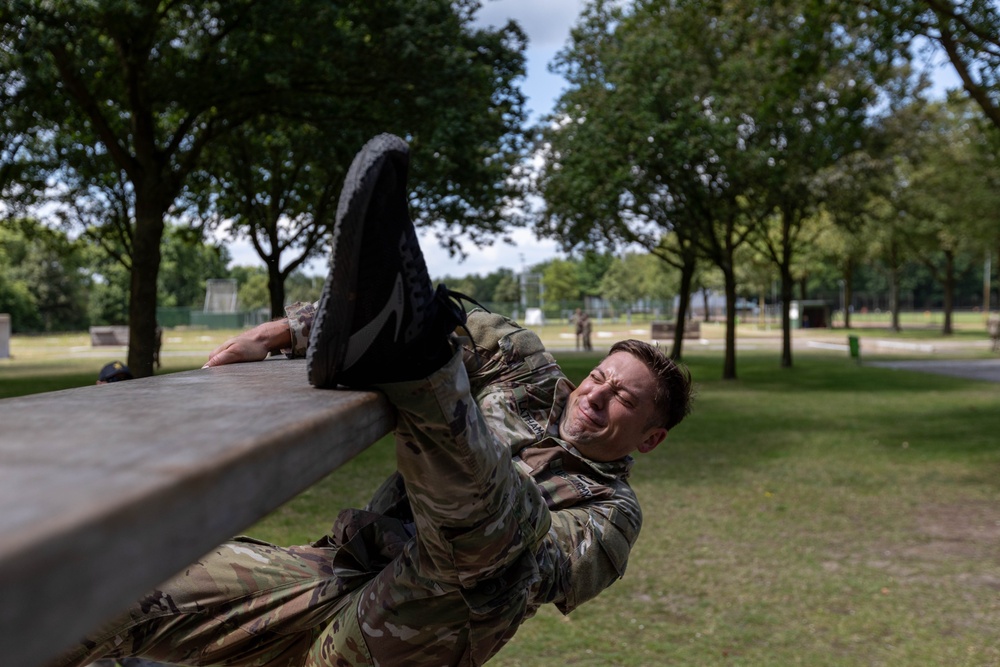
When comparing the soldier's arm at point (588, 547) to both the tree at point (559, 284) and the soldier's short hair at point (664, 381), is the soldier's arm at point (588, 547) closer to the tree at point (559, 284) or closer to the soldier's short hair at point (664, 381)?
the soldier's short hair at point (664, 381)

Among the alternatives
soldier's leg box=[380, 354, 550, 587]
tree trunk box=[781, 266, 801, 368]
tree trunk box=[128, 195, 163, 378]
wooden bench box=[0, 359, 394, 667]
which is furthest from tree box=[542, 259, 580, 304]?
wooden bench box=[0, 359, 394, 667]

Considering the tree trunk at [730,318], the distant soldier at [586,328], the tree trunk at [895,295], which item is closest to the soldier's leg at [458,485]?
the tree trunk at [730,318]

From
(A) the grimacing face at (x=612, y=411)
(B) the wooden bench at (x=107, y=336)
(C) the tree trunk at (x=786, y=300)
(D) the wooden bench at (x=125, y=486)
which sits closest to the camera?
(D) the wooden bench at (x=125, y=486)

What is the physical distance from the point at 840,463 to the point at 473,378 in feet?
30.3

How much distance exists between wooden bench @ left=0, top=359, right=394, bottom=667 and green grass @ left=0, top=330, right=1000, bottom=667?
433 centimetres

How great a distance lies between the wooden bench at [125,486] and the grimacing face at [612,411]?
54.7 inches

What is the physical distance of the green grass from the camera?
208 inches

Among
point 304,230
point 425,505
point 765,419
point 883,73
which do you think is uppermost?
point 883,73

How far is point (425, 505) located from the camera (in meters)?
1.71

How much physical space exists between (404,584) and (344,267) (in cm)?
93

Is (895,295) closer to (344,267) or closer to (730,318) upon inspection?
A: (730,318)

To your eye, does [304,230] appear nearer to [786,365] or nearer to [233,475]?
[786,365]

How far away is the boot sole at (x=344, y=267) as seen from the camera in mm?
1295

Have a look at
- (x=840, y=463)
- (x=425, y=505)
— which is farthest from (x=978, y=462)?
(x=425, y=505)
